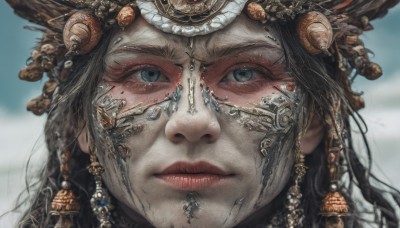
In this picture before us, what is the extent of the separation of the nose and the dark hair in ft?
1.26

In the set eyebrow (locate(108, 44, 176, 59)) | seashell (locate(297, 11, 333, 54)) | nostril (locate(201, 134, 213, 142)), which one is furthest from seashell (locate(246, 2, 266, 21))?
nostril (locate(201, 134, 213, 142))

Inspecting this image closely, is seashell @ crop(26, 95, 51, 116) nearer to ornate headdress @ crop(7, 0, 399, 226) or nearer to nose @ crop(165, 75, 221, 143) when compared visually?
ornate headdress @ crop(7, 0, 399, 226)

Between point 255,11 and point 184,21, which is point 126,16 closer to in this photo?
point 184,21

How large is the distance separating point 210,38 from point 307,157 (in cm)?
72

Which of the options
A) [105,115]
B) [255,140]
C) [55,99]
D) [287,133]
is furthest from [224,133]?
[55,99]

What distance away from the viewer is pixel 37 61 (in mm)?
2611

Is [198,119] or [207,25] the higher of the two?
[207,25]

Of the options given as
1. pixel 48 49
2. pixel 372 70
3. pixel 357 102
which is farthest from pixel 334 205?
pixel 48 49

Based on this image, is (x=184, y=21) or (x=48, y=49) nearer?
(x=184, y=21)

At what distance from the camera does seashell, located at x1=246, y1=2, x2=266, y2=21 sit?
2.28 metres

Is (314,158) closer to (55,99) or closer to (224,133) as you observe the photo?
(224,133)

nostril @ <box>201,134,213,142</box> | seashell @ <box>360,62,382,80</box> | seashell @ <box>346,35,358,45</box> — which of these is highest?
seashell @ <box>346,35,358,45</box>

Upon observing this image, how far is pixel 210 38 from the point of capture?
7.38 feet

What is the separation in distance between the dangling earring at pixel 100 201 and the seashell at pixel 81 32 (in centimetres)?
39
